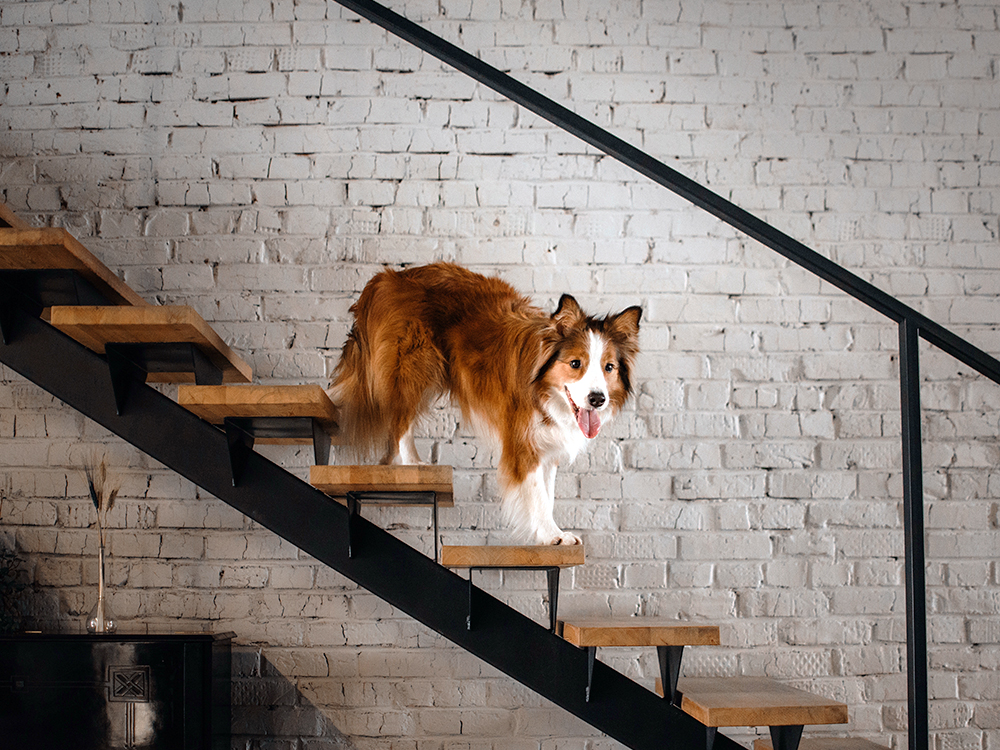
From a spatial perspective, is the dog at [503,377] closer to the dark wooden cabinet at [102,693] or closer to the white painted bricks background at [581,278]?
the white painted bricks background at [581,278]

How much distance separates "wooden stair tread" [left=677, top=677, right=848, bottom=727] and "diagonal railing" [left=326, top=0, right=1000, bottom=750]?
0.49ft

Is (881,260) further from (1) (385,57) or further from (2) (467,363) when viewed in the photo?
(1) (385,57)

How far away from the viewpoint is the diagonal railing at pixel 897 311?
146cm

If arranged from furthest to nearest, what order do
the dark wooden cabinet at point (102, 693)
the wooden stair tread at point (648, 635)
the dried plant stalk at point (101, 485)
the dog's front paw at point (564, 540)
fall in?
the dried plant stalk at point (101, 485) → the dark wooden cabinet at point (102, 693) → the dog's front paw at point (564, 540) → the wooden stair tread at point (648, 635)

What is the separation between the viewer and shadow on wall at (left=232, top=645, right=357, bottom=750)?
89.9 inches

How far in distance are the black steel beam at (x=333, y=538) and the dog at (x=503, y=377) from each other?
8.0 inches

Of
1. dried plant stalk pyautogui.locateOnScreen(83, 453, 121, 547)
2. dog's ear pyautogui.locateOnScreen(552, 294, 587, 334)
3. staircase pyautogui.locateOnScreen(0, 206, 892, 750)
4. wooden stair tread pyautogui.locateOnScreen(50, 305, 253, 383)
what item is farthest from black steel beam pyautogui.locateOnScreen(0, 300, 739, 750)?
dried plant stalk pyautogui.locateOnScreen(83, 453, 121, 547)

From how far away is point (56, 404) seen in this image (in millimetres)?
2379

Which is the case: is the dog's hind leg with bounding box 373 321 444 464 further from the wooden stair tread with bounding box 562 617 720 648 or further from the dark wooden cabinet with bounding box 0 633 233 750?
the dark wooden cabinet with bounding box 0 633 233 750

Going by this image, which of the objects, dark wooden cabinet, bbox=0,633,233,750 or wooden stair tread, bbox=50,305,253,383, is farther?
dark wooden cabinet, bbox=0,633,233,750

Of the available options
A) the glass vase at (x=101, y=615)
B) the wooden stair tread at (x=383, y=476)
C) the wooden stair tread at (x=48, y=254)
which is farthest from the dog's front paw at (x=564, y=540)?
the glass vase at (x=101, y=615)

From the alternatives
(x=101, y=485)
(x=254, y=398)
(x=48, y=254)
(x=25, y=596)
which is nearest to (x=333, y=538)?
(x=254, y=398)

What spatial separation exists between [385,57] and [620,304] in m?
1.04

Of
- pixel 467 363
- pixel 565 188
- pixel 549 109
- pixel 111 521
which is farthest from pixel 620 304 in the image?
pixel 111 521
